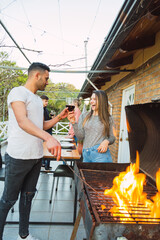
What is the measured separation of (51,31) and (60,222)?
4795 mm

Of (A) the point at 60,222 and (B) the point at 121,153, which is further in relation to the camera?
(B) the point at 121,153

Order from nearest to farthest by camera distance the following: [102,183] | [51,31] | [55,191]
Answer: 1. [102,183]
2. [55,191]
3. [51,31]

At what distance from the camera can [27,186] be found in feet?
7.01

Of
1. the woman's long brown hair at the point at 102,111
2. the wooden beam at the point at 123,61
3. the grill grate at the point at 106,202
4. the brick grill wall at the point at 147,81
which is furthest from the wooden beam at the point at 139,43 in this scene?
the grill grate at the point at 106,202

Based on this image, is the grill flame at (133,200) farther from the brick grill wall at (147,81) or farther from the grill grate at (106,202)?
the brick grill wall at (147,81)

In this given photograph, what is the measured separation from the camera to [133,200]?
5.22 ft

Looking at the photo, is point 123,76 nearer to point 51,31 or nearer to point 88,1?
point 88,1

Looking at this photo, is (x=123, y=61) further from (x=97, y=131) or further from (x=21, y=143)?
(x=21, y=143)

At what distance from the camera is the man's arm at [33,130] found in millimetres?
1342

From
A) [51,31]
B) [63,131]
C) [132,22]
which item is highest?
[51,31]

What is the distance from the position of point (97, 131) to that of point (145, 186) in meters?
0.96

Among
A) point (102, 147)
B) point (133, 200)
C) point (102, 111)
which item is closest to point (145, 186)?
point (133, 200)

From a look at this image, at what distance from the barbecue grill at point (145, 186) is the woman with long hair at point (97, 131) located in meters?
0.33


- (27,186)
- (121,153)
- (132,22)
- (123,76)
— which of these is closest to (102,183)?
(27,186)
